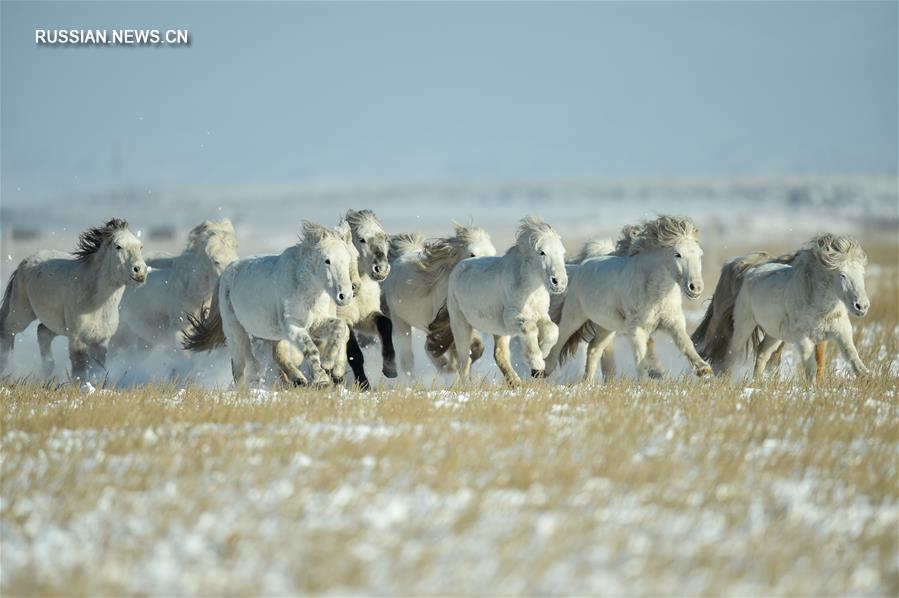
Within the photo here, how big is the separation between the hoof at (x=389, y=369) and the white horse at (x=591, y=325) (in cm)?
195

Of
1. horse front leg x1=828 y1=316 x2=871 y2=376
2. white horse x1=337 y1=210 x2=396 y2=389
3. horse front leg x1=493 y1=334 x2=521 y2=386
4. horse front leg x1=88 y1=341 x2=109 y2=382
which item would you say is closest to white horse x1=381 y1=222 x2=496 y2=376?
white horse x1=337 y1=210 x2=396 y2=389

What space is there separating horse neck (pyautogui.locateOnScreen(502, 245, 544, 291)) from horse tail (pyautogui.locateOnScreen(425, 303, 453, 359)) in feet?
6.29

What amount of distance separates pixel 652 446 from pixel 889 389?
12.4ft

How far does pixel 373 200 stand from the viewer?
154250 mm

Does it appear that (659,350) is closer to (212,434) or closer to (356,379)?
(356,379)

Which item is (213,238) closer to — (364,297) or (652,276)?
(364,297)

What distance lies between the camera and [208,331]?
40.0 feet

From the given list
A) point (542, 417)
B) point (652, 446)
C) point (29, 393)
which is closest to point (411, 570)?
point (652, 446)

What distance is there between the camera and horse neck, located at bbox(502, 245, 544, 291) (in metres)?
10.5

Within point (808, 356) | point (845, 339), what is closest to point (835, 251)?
point (845, 339)

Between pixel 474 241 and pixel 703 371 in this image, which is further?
pixel 474 241

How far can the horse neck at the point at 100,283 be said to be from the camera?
12148 millimetres

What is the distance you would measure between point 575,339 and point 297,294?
3.77 meters

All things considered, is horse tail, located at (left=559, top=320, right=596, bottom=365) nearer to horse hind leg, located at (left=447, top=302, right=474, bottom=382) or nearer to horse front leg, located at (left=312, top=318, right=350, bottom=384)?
horse hind leg, located at (left=447, top=302, right=474, bottom=382)
